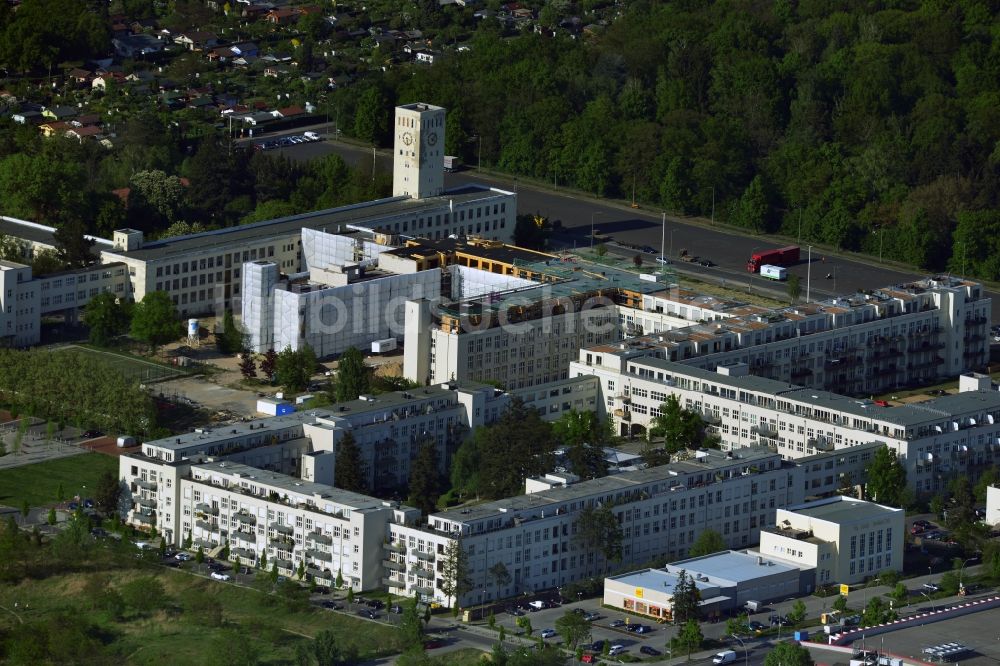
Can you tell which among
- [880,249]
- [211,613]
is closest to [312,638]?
[211,613]

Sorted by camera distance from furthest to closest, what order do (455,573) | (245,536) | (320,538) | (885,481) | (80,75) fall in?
(80,75) < (885,481) < (245,536) < (320,538) < (455,573)

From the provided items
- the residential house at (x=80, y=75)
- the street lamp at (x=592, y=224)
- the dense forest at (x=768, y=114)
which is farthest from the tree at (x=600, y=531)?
the residential house at (x=80, y=75)

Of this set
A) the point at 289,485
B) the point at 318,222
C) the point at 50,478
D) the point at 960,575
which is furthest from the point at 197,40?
the point at 960,575

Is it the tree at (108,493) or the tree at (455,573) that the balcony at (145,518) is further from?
the tree at (455,573)

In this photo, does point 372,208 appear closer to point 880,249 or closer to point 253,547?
point 880,249

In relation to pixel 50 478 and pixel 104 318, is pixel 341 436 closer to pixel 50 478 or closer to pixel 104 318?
pixel 50 478

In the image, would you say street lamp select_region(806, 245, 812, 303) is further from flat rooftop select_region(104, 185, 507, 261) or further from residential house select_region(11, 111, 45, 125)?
residential house select_region(11, 111, 45, 125)

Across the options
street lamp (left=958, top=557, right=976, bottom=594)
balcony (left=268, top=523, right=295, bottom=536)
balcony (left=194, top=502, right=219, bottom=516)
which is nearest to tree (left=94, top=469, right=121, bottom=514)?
balcony (left=194, top=502, right=219, bottom=516)
